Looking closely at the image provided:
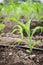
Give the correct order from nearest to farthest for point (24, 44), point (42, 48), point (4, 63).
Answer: point (4, 63), point (42, 48), point (24, 44)

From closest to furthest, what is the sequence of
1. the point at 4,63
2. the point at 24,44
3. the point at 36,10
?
the point at 4,63
the point at 24,44
the point at 36,10

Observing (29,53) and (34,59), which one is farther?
(29,53)

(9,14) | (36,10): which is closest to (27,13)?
(36,10)

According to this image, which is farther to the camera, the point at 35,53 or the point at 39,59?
the point at 35,53

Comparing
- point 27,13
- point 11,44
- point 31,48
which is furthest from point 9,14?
point 31,48

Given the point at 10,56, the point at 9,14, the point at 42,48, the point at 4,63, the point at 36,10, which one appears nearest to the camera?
the point at 4,63

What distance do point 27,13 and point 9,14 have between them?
588mm

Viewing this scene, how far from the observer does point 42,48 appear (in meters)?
1.89

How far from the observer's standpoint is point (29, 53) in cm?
177

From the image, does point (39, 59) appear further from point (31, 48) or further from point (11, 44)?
point (11, 44)

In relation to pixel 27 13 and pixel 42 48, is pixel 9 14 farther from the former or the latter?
pixel 42 48

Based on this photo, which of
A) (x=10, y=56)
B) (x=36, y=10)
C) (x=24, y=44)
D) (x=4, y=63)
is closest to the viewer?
(x=4, y=63)

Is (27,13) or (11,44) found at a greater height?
(27,13)

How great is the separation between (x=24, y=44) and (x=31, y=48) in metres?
0.25
